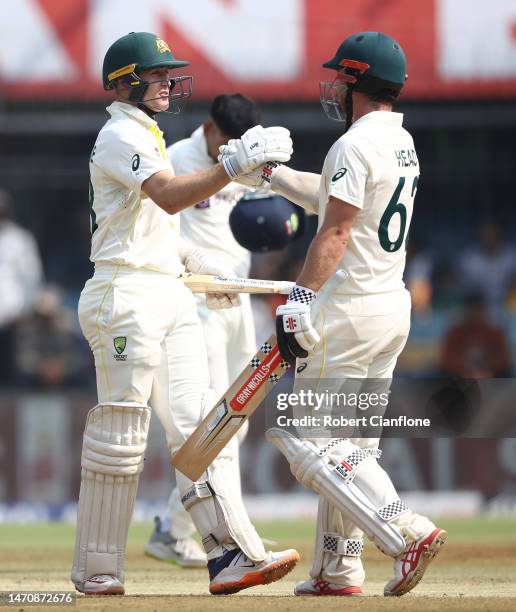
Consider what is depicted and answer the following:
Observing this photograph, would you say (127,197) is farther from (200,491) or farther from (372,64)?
(200,491)

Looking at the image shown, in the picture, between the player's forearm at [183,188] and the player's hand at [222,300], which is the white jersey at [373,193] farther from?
the player's hand at [222,300]

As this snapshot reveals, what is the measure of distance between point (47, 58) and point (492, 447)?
18.0 feet

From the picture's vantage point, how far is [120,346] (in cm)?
589

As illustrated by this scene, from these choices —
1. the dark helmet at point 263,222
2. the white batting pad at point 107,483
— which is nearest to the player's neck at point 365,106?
the white batting pad at point 107,483

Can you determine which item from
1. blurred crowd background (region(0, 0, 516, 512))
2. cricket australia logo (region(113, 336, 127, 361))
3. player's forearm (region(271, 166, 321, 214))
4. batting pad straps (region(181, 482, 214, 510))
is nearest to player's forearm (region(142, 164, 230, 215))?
player's forearm (region(271, 166, 321, 214))

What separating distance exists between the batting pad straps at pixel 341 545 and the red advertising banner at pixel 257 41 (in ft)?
26.1

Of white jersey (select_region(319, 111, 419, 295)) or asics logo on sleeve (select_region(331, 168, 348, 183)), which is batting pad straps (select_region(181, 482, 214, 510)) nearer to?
white jersey (select_region(319, 111, 419, 295))

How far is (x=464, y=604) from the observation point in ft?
17.4

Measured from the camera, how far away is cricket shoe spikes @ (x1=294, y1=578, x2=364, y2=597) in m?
5.87

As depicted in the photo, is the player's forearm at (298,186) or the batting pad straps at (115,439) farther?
the player's forearm at (298,186)

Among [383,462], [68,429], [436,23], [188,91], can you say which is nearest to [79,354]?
[68,429]

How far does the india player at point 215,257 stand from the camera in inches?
303

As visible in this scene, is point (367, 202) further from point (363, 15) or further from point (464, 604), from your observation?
point (363, 15)

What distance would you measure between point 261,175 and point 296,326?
0.82 metres
